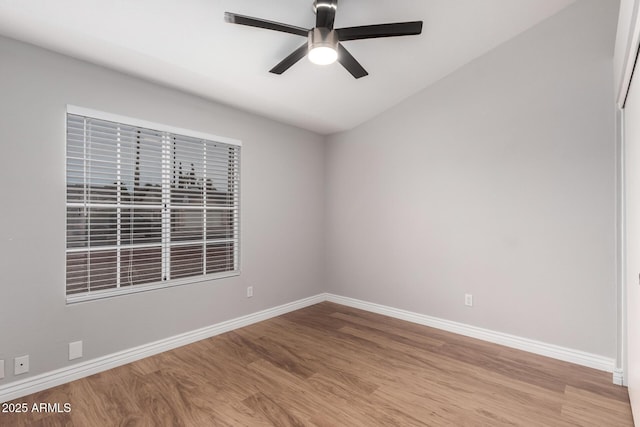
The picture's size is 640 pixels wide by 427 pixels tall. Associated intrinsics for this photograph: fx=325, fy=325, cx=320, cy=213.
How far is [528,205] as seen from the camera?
9.96 ft

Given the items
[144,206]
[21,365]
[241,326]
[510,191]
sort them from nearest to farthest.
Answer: [21,365], [144,206], [510,191], [241,326]

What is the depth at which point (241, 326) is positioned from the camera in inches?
143

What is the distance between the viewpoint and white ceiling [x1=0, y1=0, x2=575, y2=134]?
2119 mm

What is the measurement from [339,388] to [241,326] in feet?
5.25

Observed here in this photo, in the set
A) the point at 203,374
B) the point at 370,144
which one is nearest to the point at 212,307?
the point at 203,374

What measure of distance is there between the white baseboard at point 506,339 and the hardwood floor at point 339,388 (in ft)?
0.27

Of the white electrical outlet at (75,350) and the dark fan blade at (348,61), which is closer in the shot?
the dark fan blade at (348,61)

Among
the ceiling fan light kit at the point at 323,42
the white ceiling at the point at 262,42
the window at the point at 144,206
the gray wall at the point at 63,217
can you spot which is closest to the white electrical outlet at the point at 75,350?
the gray wall at the point at 63,217

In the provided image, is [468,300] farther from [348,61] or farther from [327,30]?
[327,30]

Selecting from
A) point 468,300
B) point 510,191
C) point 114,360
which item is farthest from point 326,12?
point 114,360

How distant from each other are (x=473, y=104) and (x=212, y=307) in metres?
3.44

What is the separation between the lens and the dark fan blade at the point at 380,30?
2020 mm

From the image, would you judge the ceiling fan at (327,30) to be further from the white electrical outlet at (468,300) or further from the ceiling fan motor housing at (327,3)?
the white electrical outlet at (468,300)

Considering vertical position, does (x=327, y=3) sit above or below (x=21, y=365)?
above
